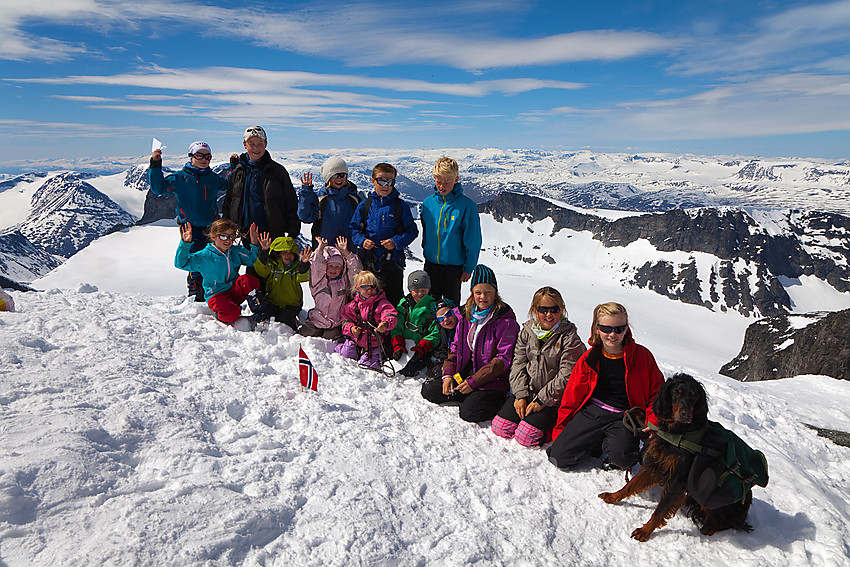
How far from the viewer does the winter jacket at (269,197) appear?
8758 millimetres

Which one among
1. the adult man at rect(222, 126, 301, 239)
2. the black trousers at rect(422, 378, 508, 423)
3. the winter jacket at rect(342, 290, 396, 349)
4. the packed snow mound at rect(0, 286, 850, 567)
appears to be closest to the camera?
the packed snow mound at rect(0, 286, 850, 567)

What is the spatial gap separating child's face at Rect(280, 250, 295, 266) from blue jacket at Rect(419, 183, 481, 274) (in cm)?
277

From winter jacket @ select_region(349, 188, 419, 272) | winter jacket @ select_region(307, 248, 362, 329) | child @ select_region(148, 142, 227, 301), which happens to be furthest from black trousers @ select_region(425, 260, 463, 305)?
child @ select_region(148, 142, 227, 301)

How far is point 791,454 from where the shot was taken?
6.71 meters

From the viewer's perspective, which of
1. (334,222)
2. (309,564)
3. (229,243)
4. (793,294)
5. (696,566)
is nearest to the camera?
(309,564)

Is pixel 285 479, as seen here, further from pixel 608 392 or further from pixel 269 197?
pixel 269 197

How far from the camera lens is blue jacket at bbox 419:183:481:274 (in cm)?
844

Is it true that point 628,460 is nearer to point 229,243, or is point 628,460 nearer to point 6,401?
point 6,401

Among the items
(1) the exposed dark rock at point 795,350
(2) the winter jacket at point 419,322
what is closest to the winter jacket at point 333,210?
(2) the winter jacket at point 419,322

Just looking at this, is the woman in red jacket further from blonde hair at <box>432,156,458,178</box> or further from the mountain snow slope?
blonde hair at <box>432,156,458,178</box>

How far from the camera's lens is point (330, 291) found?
8758 mm

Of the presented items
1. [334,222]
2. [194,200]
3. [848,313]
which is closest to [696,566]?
[334,222]

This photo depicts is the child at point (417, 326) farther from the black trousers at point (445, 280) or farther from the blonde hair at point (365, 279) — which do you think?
the black trousers at point (445, 280)

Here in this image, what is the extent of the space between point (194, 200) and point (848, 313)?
4486cm
